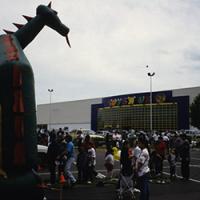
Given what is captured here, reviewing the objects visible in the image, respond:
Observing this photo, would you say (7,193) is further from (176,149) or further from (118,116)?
(118,116)

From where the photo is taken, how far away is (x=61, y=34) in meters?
8.44

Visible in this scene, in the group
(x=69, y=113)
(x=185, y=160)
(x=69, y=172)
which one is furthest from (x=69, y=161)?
(x=69, y=113)

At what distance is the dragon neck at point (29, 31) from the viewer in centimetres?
765

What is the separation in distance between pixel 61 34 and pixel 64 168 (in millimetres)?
5887

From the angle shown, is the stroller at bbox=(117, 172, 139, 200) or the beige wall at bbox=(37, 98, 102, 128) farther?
the beige wall at bbox=(37, 98, 102, 128)

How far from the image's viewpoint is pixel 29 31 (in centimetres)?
772

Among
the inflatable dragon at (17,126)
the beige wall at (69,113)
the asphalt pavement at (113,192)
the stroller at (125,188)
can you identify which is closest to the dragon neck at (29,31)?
the inflatable dragon at (17,126)

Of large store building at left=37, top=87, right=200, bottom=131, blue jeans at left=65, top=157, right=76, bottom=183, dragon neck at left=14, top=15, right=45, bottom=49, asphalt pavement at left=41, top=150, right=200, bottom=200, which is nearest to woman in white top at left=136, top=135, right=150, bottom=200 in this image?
asphalt pavement at left=41, top=150, right=200, bottom=200

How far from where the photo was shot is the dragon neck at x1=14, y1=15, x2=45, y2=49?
765cm

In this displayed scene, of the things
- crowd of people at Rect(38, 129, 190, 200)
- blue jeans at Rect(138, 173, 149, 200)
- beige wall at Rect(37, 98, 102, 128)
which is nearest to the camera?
blue jeans at Rect(138, 173, 149, 200)

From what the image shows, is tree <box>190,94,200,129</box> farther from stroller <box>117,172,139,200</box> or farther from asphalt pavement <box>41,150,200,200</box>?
stroller <box>117,172,139,200</box>

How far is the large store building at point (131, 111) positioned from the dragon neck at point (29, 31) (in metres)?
47.6

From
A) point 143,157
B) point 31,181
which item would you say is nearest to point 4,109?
point 31,181

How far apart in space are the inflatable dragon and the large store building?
159 feet
